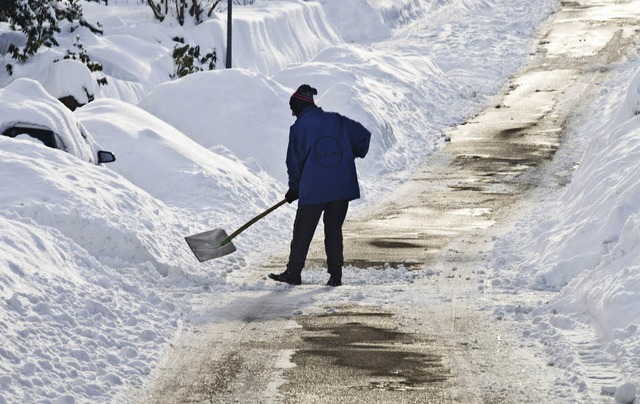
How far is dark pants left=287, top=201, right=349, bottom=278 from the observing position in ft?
33.1

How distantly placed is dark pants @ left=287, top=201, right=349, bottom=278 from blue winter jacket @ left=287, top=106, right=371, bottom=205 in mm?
118

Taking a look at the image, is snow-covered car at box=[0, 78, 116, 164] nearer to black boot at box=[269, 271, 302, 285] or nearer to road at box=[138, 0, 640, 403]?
road at box=[138, 0, 640, 403]

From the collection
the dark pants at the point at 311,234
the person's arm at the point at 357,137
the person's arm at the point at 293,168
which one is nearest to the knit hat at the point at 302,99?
the person's arm at the point at 293,168

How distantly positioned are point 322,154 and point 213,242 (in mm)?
1410

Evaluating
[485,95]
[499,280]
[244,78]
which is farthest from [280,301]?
[485,95]

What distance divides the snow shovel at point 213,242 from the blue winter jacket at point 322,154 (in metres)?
Answer: 0.49

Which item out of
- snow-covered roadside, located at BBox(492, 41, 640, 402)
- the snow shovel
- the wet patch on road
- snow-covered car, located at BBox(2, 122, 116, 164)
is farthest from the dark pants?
snow-covered car, located at BBox(2, 122, 116, 164)

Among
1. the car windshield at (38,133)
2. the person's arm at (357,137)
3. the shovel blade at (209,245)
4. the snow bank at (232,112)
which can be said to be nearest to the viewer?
the person's arm at (357,137)

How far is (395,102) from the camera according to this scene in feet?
72.5

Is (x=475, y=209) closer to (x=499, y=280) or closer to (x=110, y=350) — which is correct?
(x=499, y=280)

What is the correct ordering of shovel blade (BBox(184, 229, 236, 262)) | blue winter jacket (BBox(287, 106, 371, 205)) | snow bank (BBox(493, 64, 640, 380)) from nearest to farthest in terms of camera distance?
snow bank (BBox(493, 64, 640, 380))
blue winter jacket (BBox(287, 106, 371, 205))
shovel blade (BBox(184, 229, 236, 262))

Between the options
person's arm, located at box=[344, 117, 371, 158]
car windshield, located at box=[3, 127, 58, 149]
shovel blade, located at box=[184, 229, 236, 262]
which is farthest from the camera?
car windshield, located at box=[3, 127, 58, 149]

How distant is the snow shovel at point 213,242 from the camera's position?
10.5m

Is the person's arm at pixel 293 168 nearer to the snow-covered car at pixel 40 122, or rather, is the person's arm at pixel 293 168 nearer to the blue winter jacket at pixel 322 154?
the blue winter jacket at pixel 322 154
